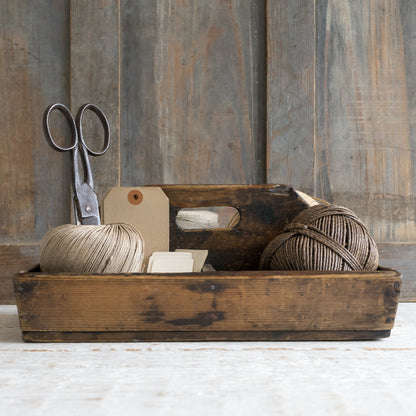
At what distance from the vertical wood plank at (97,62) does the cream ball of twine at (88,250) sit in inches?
16.4

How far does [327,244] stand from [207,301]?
197 millimetres

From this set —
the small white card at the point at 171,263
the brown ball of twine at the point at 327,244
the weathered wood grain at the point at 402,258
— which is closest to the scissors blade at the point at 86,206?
the small white card at the point at 171,263

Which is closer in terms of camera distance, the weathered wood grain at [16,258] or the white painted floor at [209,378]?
the white painted floor at [209,378]

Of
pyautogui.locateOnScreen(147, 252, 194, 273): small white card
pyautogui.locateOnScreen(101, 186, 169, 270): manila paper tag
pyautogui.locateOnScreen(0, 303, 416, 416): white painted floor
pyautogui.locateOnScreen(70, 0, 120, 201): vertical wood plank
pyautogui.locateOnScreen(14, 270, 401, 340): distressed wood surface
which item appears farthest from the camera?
pyautogui.locateOnScreen(70, 0, 120, 201): vertical wood plank

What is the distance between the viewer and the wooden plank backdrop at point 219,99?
3.71ft

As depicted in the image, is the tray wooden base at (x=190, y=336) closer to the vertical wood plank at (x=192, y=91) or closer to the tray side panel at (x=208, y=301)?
the tray side panel at (x=208, y=301)

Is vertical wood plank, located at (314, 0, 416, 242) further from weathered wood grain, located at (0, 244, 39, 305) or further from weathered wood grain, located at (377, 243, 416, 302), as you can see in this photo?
weathered wood grain, located at (0, 244, 39, 305)

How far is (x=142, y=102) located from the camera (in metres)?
1.15

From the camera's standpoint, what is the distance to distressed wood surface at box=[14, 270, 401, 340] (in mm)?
686

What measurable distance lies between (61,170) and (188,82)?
0.34m

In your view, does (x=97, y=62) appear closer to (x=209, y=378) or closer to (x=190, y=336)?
(x=190, y=336)

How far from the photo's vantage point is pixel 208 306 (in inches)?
27.3

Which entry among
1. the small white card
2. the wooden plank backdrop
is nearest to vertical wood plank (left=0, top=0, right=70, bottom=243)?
the wooden plank backdrop

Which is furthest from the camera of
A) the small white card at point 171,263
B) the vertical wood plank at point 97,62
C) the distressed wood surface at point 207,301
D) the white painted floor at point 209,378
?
the vertical wood plank at point 97,62
